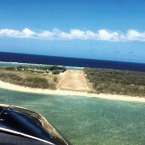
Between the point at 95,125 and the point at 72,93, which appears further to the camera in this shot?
the point at 72,93

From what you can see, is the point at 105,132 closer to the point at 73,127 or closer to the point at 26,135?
the point at 73,127

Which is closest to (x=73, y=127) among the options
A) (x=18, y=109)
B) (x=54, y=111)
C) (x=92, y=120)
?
(x=92, y=120)

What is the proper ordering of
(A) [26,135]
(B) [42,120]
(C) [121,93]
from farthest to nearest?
1. (C) [121,93]
2. (B) [42,120]
3. (A) [26,135]

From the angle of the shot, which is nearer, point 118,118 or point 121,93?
point 118,118

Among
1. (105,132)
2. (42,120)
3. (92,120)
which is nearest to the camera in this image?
(42,120)

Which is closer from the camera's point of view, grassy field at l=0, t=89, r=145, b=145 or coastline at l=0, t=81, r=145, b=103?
grassy field at l=0, t=89, r=145, b=145

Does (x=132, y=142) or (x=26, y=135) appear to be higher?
(x=26, y=135)

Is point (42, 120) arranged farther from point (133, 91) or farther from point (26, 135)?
point (133, 91)

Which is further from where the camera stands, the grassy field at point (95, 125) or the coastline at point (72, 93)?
the coastline at point (72, 93)

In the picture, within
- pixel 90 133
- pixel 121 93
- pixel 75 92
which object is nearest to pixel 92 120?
pixel 90 133
